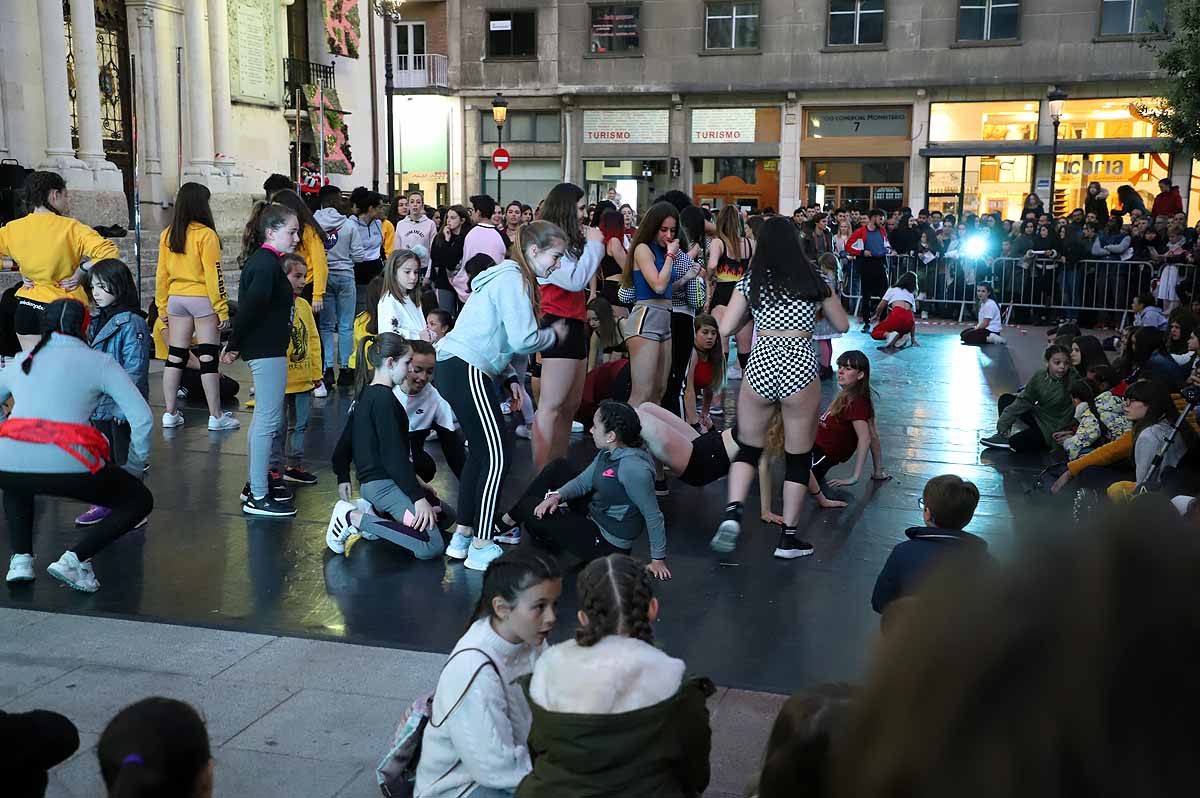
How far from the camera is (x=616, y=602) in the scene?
3271 millimetres

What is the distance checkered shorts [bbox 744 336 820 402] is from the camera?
611 centimetres

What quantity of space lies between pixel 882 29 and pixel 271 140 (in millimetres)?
18222

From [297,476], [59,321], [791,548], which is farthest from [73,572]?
[791,548]

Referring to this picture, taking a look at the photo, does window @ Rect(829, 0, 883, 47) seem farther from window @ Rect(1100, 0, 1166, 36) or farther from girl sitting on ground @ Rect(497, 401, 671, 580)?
girl sitting on ground @ Rect(497, 401, 671, 580)

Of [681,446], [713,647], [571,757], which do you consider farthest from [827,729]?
[681,446]

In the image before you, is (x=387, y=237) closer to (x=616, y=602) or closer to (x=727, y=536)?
(x=727, y=536)

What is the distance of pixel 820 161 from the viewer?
113ft

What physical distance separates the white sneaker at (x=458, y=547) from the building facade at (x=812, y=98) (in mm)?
26988

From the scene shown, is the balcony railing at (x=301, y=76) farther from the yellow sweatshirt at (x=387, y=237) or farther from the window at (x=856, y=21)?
the window at (x=856, y=21)

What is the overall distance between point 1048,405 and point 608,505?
4.24 m

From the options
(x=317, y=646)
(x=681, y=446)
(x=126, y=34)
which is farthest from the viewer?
(x=126, y=34)

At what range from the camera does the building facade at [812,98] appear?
31.4 m

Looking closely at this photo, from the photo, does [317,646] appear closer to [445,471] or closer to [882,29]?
[445,471]

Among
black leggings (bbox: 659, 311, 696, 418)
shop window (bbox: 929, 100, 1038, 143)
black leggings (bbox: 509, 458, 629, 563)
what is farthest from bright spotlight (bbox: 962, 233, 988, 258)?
black leggings (bbox: 509, 458, 629, 563)
